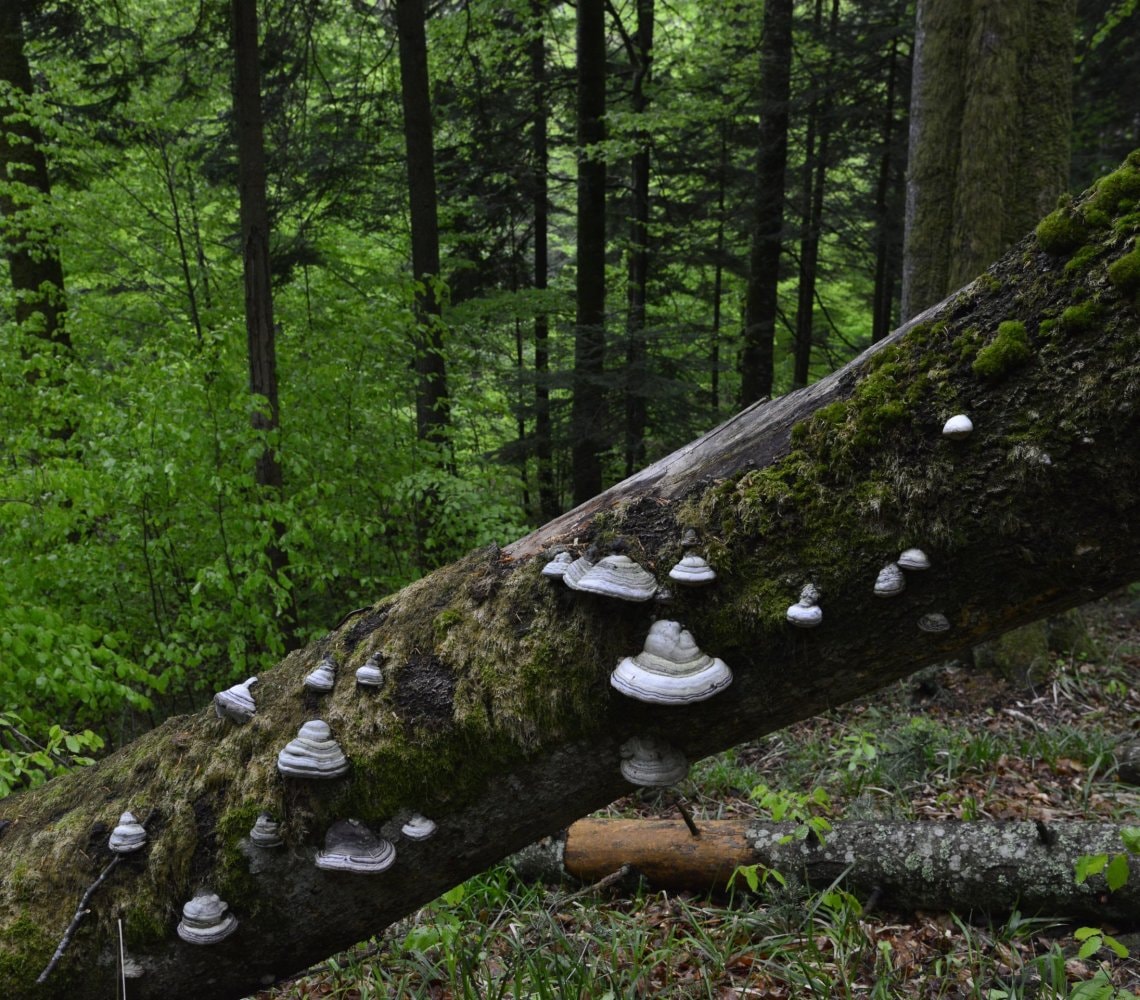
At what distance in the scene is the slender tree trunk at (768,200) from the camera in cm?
1158

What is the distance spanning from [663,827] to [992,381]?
3318mm

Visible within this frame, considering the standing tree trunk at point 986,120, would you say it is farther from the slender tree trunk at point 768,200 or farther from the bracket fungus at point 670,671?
the slender tree trunk at point 768,200

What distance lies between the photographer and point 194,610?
20.0ft

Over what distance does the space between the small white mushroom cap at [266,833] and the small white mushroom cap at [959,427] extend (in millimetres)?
1901

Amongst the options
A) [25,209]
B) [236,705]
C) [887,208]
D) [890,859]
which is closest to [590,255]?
[887,208]

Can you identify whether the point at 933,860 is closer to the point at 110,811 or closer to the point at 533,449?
the point at 110,811

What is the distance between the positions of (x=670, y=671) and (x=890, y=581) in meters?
0.51

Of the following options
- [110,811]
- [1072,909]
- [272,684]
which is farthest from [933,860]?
[110,811]

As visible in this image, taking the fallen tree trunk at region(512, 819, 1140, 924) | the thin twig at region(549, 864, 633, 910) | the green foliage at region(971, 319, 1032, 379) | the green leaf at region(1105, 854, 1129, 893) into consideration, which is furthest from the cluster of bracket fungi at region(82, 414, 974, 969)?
the fallen tree trunk at region(512, 819, 1140, 924)

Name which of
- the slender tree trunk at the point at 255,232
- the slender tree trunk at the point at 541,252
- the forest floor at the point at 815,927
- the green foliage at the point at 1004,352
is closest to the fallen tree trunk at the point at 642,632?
the green foliage at the point at 1004,352

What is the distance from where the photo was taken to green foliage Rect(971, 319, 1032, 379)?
1.46 meters

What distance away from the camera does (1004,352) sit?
1476 millimetres

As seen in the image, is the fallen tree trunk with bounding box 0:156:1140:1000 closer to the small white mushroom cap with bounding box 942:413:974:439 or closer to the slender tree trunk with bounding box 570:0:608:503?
the small white mushroom cap with bounding box 942:413:974:439

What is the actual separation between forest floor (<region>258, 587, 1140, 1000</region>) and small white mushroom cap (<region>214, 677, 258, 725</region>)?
1.42m
